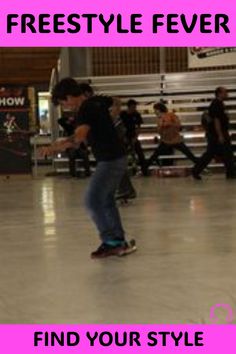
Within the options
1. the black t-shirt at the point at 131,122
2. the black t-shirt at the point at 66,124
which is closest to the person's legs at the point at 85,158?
the black t-shirt at the point at 66,124

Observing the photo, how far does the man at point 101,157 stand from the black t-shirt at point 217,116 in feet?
21.0

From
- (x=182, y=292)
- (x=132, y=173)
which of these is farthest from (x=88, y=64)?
(x=182, y=292)

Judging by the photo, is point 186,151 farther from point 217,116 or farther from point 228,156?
point 217,116

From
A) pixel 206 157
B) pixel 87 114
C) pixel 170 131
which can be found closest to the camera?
pixel 87 114

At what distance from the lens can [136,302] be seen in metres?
4.07

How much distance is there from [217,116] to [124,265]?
685 cm

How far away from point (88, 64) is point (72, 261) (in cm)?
1209

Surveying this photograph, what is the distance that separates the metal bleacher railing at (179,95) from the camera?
1464cm

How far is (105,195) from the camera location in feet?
17.3

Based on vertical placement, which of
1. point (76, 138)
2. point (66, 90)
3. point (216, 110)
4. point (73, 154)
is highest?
point (66, 90)

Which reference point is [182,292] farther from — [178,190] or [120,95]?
[120,95]

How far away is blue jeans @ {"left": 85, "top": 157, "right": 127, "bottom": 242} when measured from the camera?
5.24 m

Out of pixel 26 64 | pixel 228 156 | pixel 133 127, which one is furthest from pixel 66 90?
pixel 26 64

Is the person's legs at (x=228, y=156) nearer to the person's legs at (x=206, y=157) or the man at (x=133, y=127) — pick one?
the person's legs at (x=206, y=157)
